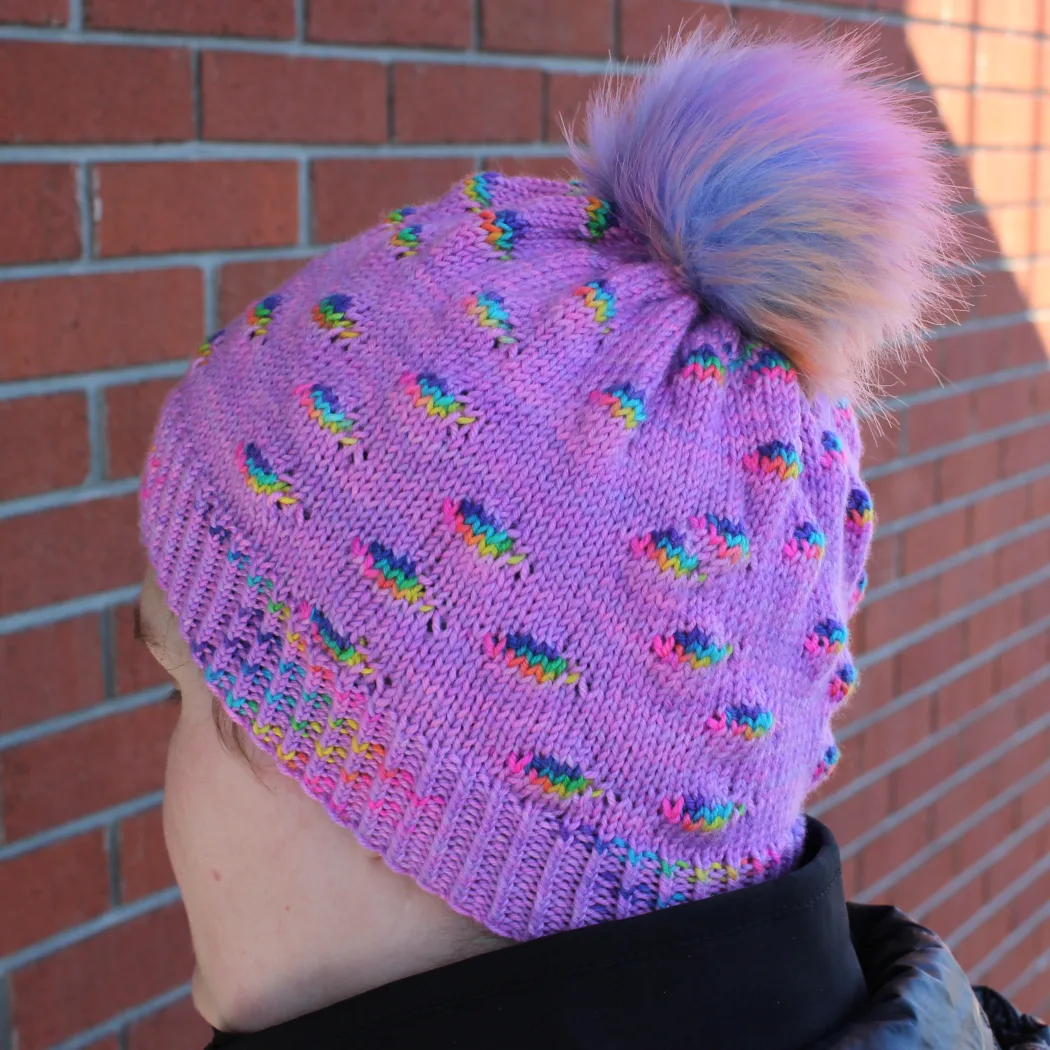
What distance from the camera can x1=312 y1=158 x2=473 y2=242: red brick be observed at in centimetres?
186

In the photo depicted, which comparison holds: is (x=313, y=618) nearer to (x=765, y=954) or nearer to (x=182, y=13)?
(x=765, y=954)

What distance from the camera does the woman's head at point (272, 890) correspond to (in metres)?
1.19

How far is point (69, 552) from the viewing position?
1.66 m

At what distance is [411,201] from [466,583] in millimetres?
1055

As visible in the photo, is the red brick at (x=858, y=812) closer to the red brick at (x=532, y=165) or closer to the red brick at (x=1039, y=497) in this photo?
the red brick at (x=1039, y=497)

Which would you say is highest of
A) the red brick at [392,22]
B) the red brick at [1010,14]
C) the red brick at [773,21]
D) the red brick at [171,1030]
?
the red brick at [1010,14]

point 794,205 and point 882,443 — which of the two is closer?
point 794,205

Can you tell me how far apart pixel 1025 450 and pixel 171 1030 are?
8.69ft

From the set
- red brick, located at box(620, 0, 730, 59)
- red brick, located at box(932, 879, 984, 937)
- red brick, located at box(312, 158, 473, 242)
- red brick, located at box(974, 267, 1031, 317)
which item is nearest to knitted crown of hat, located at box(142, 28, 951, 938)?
red brick, located at box(312, 158, 473, 242)

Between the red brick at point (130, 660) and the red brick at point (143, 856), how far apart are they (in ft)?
0.63

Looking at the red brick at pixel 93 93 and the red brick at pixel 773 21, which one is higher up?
the red brick at pixel 773 21

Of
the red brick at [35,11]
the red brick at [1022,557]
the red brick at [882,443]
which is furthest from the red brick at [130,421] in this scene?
the red brick at [1022,557]

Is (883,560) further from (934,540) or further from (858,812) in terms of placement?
(858,812)

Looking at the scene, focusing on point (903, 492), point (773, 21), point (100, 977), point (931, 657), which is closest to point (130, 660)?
point (100, 977)
